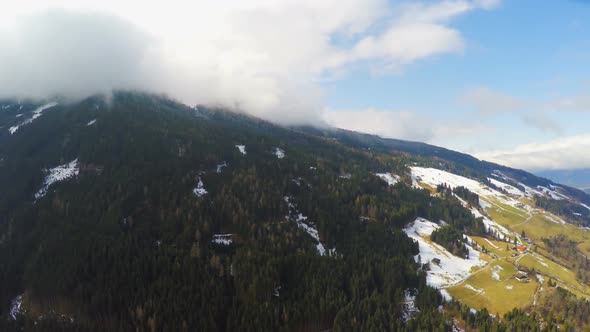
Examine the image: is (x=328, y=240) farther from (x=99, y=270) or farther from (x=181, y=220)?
(x=99, y=270)

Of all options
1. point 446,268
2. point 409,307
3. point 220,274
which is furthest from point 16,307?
point 446,268

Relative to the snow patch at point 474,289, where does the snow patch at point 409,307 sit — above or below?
above

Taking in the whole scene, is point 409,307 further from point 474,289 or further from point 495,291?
point 495,291

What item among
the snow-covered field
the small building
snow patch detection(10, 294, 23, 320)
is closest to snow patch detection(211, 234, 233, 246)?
snow patch detection(10, 294, 23, 320)

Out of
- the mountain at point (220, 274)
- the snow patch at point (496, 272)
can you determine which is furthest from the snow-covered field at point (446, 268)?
the snow patch at point (496, 272)

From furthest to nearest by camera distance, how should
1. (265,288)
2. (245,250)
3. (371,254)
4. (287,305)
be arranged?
(371,254), (245,250), (265,288), (287,305)

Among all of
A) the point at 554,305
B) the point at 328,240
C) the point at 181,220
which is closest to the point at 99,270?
the point at 181,220

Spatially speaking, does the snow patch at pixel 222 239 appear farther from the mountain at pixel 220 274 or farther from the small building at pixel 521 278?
the small building at pixel 521 278

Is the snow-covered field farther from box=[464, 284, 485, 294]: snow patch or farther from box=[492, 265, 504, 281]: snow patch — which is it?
box=[492, 265, 504, 281]: snow patch
